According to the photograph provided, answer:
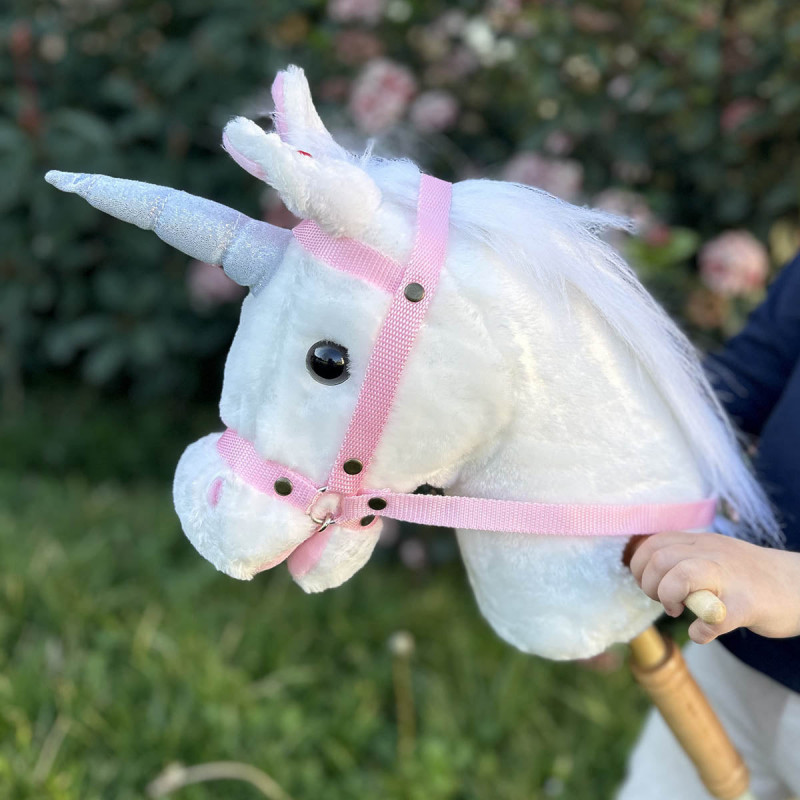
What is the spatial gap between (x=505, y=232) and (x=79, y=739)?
1.20 metres

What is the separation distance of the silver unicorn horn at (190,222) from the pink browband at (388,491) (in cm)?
4

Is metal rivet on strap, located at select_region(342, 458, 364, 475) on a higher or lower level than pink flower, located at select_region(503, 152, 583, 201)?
higher

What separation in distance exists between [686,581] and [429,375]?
234mm

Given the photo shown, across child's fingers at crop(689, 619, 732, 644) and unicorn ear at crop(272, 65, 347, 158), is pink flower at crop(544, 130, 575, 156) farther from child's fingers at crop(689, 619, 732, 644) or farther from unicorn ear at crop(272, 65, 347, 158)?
child's fingers at crop(689, 619, 732, 644)

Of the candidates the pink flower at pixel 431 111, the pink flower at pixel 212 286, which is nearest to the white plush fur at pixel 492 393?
the pink flower at pixel 431 111

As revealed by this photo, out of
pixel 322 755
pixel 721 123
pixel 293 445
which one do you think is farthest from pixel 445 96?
pixel 293 445

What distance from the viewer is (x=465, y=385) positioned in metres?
0.63

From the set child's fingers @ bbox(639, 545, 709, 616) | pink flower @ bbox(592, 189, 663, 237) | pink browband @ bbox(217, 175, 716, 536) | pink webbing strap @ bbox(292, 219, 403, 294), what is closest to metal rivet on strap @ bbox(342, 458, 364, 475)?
pink browband @ bbox(217, 175, 716, 536)

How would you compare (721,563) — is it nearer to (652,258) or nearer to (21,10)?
(652,258)

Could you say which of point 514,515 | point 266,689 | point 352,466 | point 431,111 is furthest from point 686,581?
point 431,111

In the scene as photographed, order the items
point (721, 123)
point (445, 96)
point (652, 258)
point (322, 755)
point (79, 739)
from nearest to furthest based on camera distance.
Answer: point (79, 739) → point (322, 755) → point (652, 258) → point (721, 123) → point (445, 96)

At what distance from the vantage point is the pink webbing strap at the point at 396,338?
23.9 inches

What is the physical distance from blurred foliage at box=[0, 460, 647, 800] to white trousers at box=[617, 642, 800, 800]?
1.57 feet

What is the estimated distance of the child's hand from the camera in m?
0.61
